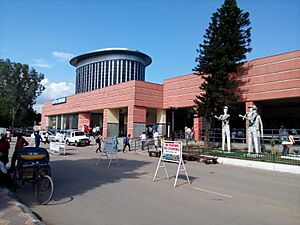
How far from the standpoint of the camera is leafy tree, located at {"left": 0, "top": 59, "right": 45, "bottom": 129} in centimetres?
6938

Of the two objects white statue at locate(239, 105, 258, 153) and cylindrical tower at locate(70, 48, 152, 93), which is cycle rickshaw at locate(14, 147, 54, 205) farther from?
cylindrical tower at locate(70, 48, 152, 93)

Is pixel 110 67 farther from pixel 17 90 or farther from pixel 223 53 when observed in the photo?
pixel 223 53

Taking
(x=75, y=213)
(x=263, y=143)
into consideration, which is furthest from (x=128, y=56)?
(x=75, y=213)

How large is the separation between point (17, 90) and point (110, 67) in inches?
934

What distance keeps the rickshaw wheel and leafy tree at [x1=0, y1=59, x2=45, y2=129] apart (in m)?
66.9

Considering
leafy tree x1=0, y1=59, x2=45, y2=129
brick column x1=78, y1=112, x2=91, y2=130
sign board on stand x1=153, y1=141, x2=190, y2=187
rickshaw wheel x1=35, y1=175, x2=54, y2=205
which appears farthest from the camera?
leafy tree x1=0, y1=59, x2=45, y2=129

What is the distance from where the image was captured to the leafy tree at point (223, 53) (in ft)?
81.6

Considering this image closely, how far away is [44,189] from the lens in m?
7.31

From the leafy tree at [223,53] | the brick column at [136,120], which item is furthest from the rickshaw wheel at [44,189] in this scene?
the brick column at [136,120]

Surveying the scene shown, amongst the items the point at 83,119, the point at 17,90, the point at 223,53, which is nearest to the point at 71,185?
the point at 223,53

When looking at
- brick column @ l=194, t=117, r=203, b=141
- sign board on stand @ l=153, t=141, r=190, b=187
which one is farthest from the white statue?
sign board on stand @ l=153, t=141, r=190, b=187

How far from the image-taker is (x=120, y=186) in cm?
957

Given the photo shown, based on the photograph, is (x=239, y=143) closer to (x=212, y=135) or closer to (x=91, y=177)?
(x=212, y=135)

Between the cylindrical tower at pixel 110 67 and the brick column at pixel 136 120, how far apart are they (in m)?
39.2
